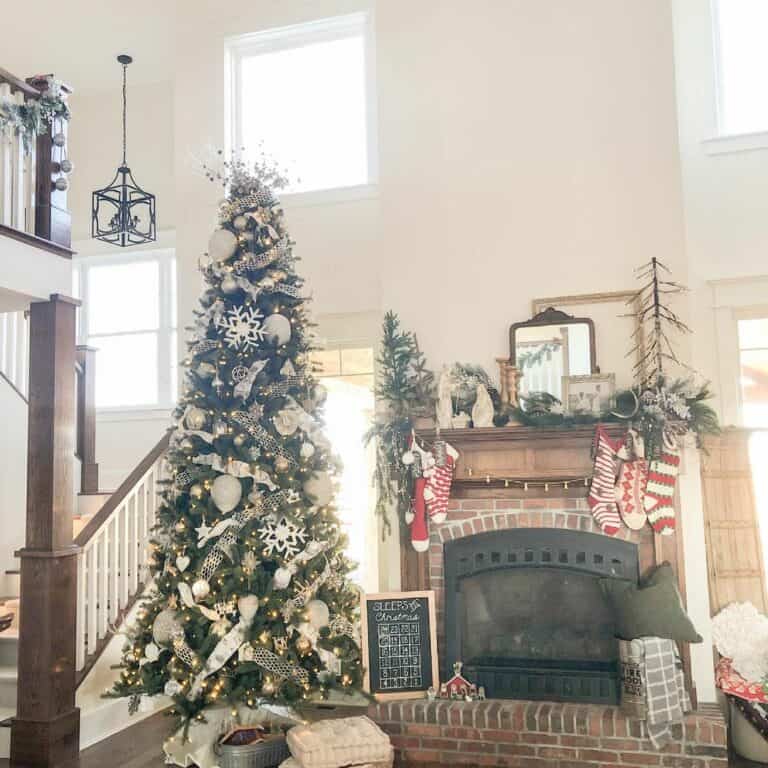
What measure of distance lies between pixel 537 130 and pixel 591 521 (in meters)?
2.27

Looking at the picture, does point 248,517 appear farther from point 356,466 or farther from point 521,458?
point 356,466

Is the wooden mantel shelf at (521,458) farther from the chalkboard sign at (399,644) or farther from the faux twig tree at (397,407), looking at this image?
the chalkboard sign at (399,644)

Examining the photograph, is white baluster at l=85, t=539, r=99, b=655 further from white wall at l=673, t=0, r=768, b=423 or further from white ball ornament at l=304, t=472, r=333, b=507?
white wall at l=673, t=0, r=768, b=423

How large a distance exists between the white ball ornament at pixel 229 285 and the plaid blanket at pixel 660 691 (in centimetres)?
Result: 261

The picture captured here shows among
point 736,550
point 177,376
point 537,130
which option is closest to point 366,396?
point 177,376

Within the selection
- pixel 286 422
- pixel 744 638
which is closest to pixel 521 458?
pixel 286 422

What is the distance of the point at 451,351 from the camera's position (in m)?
5.04

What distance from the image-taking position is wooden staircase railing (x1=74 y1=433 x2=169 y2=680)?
15.5 ft

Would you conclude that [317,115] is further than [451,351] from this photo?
Yes

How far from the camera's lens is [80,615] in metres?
4.67

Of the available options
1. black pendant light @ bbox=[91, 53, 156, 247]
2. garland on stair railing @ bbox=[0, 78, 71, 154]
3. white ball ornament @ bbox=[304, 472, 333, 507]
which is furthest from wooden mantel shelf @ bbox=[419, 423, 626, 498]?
black pendant light @ bbox=[91, 53, 156, 247]

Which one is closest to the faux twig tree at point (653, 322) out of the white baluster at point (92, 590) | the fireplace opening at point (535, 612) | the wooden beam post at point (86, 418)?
the fireplace opening at point (535, 612)

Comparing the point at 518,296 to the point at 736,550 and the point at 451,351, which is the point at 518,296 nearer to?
the point at 451,351

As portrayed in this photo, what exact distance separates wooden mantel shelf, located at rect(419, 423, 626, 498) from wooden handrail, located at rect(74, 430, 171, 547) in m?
1.66
